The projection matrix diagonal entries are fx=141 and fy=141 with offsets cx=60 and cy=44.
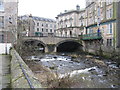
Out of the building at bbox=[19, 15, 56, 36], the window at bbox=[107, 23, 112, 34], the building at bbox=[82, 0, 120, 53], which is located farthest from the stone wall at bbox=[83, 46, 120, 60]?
the building at bbox=[19, 15, 56, 36]

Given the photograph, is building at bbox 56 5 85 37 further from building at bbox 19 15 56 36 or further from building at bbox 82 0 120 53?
building at bbox 19 15 56 36

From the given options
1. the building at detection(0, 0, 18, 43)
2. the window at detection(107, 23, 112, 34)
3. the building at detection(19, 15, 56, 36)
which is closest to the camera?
the building at detection(0, 0, 18, 43)

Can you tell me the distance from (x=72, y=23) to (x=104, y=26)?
22.0m

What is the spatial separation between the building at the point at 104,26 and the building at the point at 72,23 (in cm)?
992

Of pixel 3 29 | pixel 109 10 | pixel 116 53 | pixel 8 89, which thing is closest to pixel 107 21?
pixel 109 10

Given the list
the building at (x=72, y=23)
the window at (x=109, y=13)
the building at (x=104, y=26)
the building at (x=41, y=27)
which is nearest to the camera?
the building at (x=104, y=26)

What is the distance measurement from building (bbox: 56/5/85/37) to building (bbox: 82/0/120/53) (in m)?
9.92

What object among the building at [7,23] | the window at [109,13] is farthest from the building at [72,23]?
the building at [7,23]

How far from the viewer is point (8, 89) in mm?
4812

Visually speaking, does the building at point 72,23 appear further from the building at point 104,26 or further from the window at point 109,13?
the window at point 109,13

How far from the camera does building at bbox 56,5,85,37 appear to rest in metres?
47.9

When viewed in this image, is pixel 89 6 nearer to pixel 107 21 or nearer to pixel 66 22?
pixel 107 21

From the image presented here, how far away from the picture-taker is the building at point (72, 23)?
157 feet

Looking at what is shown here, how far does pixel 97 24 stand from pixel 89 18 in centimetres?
666
